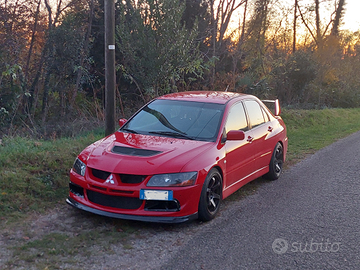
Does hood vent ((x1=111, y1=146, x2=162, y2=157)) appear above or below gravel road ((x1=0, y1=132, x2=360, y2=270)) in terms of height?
above

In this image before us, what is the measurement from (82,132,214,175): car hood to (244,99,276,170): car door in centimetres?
160

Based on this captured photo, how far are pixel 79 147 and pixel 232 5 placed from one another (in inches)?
613

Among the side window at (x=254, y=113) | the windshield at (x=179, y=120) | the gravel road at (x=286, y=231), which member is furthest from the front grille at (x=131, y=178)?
the side window at (x=254, y=113)

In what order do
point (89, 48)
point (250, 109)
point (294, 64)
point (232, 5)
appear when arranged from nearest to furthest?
point (250, 109) < point (89, 48) < point (232, 5) < point (294, 64)

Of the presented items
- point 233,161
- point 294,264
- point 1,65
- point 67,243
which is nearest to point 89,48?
point 1,65

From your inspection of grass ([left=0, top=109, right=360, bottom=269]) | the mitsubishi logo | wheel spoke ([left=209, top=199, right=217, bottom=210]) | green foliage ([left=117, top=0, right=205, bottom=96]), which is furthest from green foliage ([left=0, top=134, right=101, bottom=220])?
green foliage ([left=117, top=0, right=205, bottom=96])

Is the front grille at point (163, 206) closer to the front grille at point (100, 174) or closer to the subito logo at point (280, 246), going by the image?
the front grille at point (100, 174)

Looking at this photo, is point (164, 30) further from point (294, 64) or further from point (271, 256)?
point (294, 64)

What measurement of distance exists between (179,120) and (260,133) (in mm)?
1696

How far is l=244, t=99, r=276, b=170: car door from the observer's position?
693 cm

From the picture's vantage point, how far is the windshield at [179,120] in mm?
5918

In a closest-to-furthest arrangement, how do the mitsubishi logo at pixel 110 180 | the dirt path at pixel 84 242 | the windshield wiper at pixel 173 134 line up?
the dirt path at pixel 84 242
the mitsubishi logo at pixel 110 180
the windshield wiper at pixel 173 134

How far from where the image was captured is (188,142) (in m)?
5.60

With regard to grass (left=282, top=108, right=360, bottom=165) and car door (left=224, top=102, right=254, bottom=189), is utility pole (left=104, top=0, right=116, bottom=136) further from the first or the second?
grass (left=282, top=108, right=360, bottom=165)
